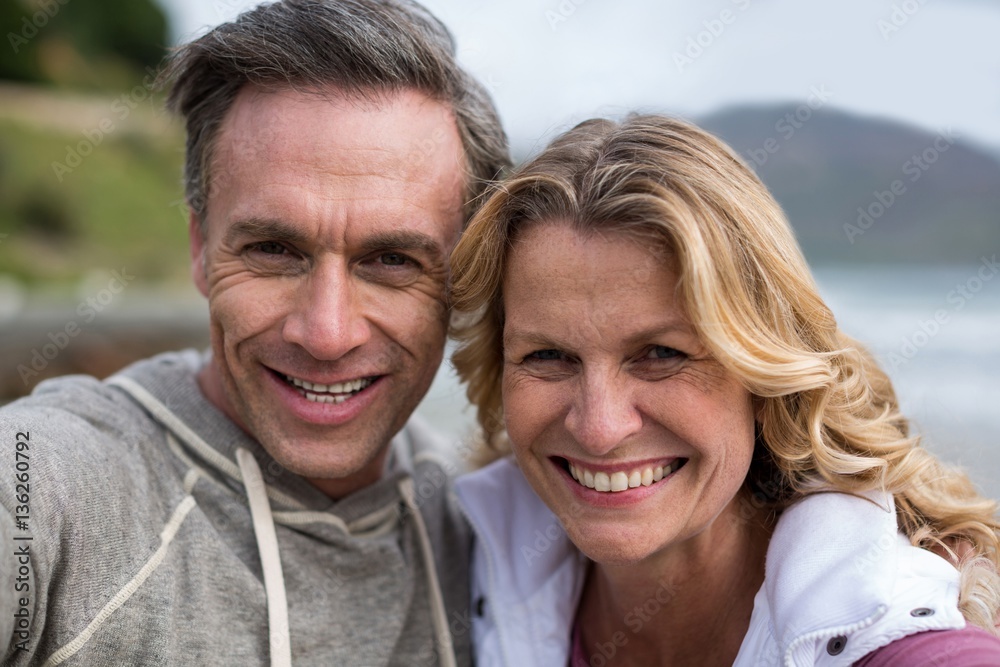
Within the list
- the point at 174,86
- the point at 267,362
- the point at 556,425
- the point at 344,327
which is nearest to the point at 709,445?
the point at 556,425

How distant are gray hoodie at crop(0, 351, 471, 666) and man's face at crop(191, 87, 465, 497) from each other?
19cm

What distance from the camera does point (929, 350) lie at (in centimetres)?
1205

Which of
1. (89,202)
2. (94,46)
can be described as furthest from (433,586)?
(94,46)

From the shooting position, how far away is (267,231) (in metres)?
2.55

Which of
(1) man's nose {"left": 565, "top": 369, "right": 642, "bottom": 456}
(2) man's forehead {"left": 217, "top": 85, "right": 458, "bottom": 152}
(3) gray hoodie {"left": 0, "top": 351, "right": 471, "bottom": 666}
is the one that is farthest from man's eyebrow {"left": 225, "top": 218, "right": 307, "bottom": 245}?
(1) man's nose {"left": 565, "top": 369, "right": 642, "bottom": 456}

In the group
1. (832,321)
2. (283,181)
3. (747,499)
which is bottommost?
(747,499)

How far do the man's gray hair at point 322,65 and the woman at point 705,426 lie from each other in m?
0.51

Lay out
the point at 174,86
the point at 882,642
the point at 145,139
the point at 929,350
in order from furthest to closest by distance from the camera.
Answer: the point at 145,139, the point at 929,350, the point at 174,86, the point at 882,642

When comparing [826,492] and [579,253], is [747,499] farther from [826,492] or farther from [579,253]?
[579,253]

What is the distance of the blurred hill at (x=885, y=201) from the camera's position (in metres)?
17.5

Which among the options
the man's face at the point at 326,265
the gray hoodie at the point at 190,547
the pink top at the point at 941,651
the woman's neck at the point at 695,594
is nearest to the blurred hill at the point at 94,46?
the man's face at the point at 326,265

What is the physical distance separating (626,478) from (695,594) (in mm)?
516

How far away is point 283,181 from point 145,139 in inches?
1120

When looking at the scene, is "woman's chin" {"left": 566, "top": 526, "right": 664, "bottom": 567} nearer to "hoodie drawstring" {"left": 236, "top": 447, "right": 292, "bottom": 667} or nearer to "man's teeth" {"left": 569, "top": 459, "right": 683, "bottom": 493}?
"man's teeth" {"left": 569, "top": 459, "right": 683, "bottom": 493}
